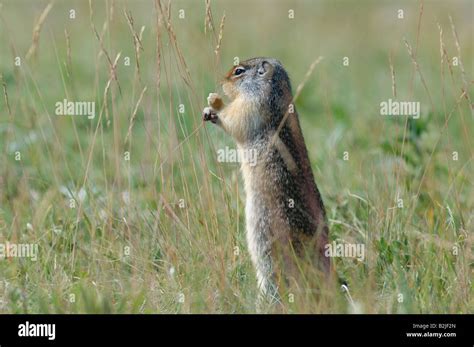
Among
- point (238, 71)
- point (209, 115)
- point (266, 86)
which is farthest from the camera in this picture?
point (238, 71)

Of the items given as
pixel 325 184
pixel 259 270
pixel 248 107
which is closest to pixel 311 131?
pixel 325 184

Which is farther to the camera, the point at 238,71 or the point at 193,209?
the point at 238,71

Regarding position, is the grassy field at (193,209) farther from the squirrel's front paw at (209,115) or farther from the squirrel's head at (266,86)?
the squirrel's head at (266,86)

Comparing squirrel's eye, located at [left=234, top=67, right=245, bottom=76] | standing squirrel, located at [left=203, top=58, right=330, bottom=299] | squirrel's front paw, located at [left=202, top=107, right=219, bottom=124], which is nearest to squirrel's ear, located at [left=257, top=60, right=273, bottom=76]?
standing squirrel, located at [left=203, top=58, right=330, bottom=299]

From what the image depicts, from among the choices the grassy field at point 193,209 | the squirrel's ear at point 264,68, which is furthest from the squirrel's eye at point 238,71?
the grassy field at point 193,209

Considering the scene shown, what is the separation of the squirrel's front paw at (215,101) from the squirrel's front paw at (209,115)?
17 cm

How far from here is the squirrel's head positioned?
746cm

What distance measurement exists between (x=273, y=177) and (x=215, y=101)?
97 cm

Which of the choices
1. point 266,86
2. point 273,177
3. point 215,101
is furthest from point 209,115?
point 273,177

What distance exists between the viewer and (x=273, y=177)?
6941 millimetres

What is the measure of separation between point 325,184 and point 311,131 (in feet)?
8.64

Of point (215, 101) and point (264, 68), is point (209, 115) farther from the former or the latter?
point (264, 68)

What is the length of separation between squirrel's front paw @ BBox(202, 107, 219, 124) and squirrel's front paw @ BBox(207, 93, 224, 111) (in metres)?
0.17
